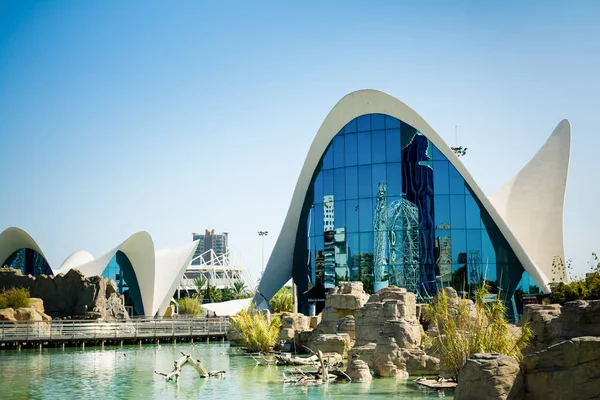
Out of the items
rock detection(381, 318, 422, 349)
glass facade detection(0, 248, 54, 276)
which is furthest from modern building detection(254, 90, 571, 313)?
glass facade detection(0, 248, 54, 276)

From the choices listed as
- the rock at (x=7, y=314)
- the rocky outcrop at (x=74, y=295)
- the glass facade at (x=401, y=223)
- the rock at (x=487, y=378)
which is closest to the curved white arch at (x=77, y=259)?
the rocky outcrop at (x=74, y=295)

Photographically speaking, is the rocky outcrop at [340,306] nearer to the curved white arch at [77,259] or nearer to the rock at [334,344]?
the rock at [334,344]

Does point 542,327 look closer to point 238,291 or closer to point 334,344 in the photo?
point 334,344

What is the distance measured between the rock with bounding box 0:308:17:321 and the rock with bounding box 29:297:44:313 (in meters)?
2.68

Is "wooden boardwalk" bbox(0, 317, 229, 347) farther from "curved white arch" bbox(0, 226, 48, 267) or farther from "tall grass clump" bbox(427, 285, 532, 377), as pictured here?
"tall grass clump" bbox(427, 285, 532, 377)

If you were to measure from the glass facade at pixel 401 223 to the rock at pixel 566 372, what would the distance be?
22953 mm

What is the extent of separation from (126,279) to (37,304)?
38.8 ft

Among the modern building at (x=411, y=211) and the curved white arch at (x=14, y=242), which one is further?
the curved white arch at (x=14, y=242)

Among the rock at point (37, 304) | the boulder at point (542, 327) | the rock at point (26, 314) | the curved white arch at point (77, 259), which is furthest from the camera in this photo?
the curved white arch at point (77, 259)

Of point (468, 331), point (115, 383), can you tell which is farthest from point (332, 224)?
point (468, 331)

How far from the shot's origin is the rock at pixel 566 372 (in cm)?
752

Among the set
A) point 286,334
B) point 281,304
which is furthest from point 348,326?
point 281,304

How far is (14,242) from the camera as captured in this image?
1861 inches

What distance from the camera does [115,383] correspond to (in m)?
16.5
